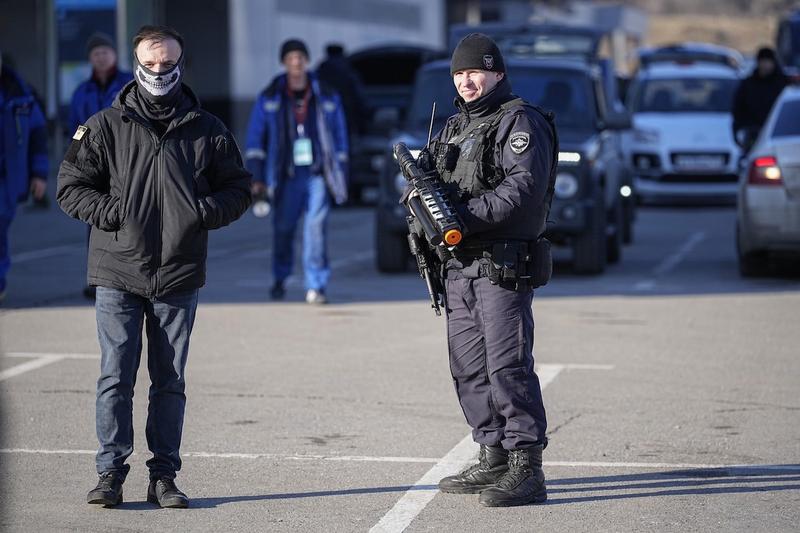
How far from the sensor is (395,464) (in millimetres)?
6961

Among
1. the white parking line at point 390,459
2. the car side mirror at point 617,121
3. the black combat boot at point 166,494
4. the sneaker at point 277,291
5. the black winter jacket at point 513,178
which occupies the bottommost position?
the sneaker at point 277,291

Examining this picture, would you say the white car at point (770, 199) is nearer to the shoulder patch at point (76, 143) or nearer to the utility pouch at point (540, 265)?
the utility pouch at point (540, 265)

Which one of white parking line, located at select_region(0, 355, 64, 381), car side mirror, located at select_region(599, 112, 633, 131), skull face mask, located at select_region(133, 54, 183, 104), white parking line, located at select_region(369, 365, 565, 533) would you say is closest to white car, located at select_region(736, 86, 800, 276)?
car side mirror, located at select_region(599, 112, 633, 131)

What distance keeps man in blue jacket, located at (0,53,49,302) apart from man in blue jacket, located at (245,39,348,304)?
1533 mm

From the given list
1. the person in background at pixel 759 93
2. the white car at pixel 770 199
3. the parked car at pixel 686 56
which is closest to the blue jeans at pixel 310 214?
the white car at pixel 770 199

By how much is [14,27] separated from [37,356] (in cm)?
1756

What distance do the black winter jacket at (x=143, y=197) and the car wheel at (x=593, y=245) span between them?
820 centimetres

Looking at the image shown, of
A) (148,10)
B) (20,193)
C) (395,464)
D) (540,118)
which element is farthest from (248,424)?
(148,10)

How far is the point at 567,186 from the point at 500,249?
312 inches

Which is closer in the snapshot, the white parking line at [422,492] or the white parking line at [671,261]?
the white parking line at [422,492]

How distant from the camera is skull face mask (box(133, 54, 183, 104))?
238 inches

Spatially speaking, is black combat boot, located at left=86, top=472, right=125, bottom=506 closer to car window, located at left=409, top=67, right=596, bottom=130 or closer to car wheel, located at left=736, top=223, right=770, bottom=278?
car window, located at left=409, top=67, right=596, bottom=130

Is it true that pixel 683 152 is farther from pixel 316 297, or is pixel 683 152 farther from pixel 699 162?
pixel 316 297

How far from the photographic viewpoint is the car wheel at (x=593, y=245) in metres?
14.1
